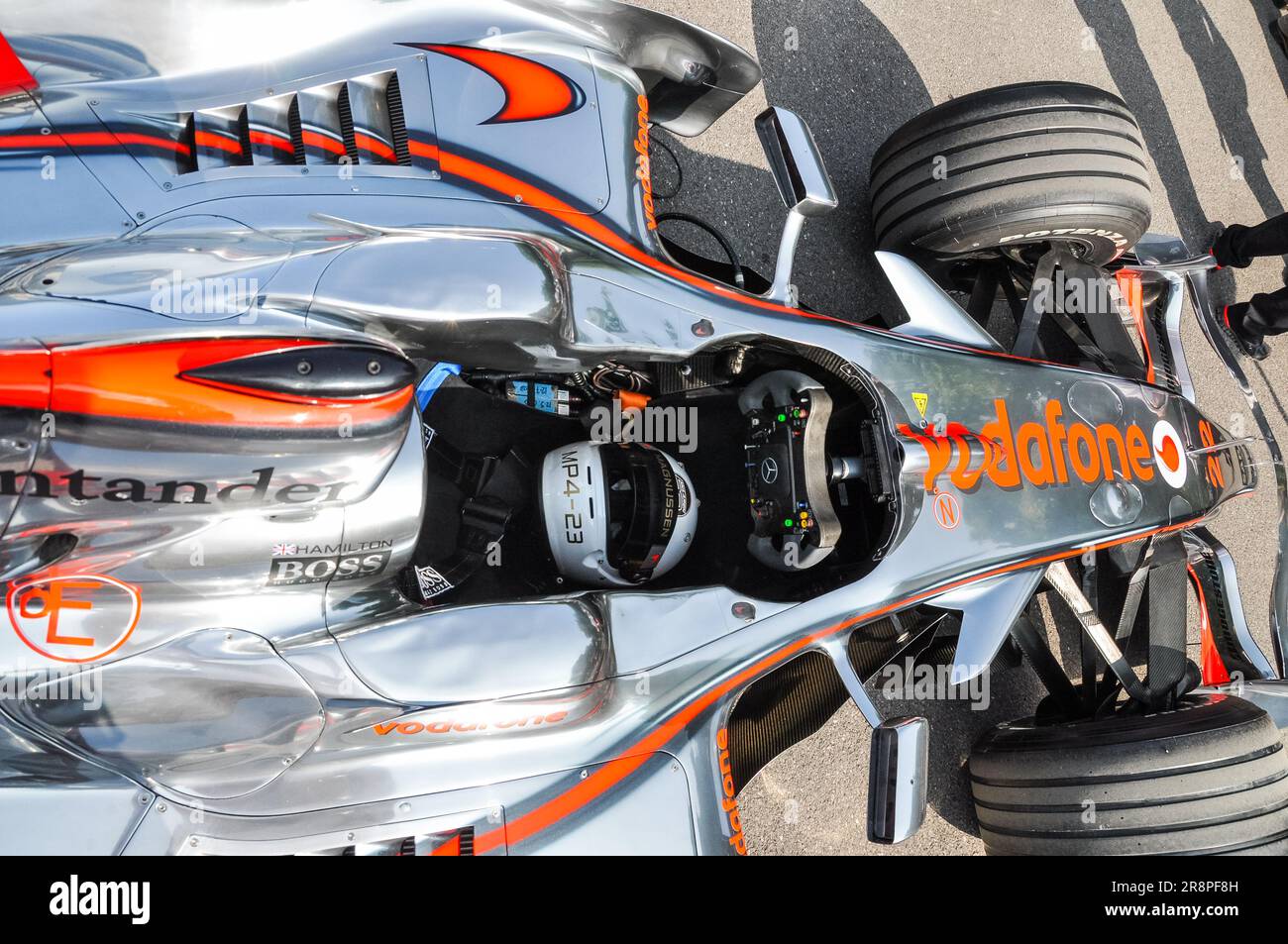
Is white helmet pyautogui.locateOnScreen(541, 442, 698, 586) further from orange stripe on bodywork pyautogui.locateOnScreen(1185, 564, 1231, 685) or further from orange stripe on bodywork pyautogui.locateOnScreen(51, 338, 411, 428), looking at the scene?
orange stripe on bodywork pyautogui.locateOnScreen(1185, 564, 1231, 685)

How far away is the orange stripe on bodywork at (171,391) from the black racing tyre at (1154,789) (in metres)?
2.28

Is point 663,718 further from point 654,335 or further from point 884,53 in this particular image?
point 884,53

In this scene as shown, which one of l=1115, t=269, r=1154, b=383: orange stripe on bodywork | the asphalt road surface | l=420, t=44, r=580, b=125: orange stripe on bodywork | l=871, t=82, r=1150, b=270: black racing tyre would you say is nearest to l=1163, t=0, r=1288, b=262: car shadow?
the asphalt road surface

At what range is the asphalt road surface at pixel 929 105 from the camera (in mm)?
3197

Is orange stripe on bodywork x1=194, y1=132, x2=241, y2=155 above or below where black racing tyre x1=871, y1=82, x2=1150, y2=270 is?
below

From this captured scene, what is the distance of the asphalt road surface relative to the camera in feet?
10.5

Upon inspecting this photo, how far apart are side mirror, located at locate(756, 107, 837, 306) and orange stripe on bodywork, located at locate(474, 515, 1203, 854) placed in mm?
912

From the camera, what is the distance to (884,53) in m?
3.90

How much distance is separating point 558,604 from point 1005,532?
1357 mm

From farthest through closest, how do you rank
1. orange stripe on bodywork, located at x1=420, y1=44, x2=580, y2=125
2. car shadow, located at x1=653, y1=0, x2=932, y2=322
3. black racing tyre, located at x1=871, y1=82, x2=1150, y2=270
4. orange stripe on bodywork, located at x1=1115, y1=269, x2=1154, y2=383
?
orange stripe on bodywork, located at x1=1115, y1=269, x2=1154, y2=383, car shadow, located at x1=653, y1=0, x2=932, y2=322, black racing tyre, located at x1=871, y1=82, x2=1150, y2=270, orange stripe on bodywork, located at x1=420, y1=44, x2=580, y2=125

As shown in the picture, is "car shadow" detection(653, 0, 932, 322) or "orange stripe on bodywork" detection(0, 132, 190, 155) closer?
"orange stripe on bodywork" detection(0, 132, 190, 155)

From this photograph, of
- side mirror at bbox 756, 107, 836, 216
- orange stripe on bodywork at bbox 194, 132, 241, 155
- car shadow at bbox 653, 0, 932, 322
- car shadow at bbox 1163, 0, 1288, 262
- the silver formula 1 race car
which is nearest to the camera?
the silver formula 1 race car

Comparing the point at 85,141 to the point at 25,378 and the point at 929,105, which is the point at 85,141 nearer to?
the point at 25,378
